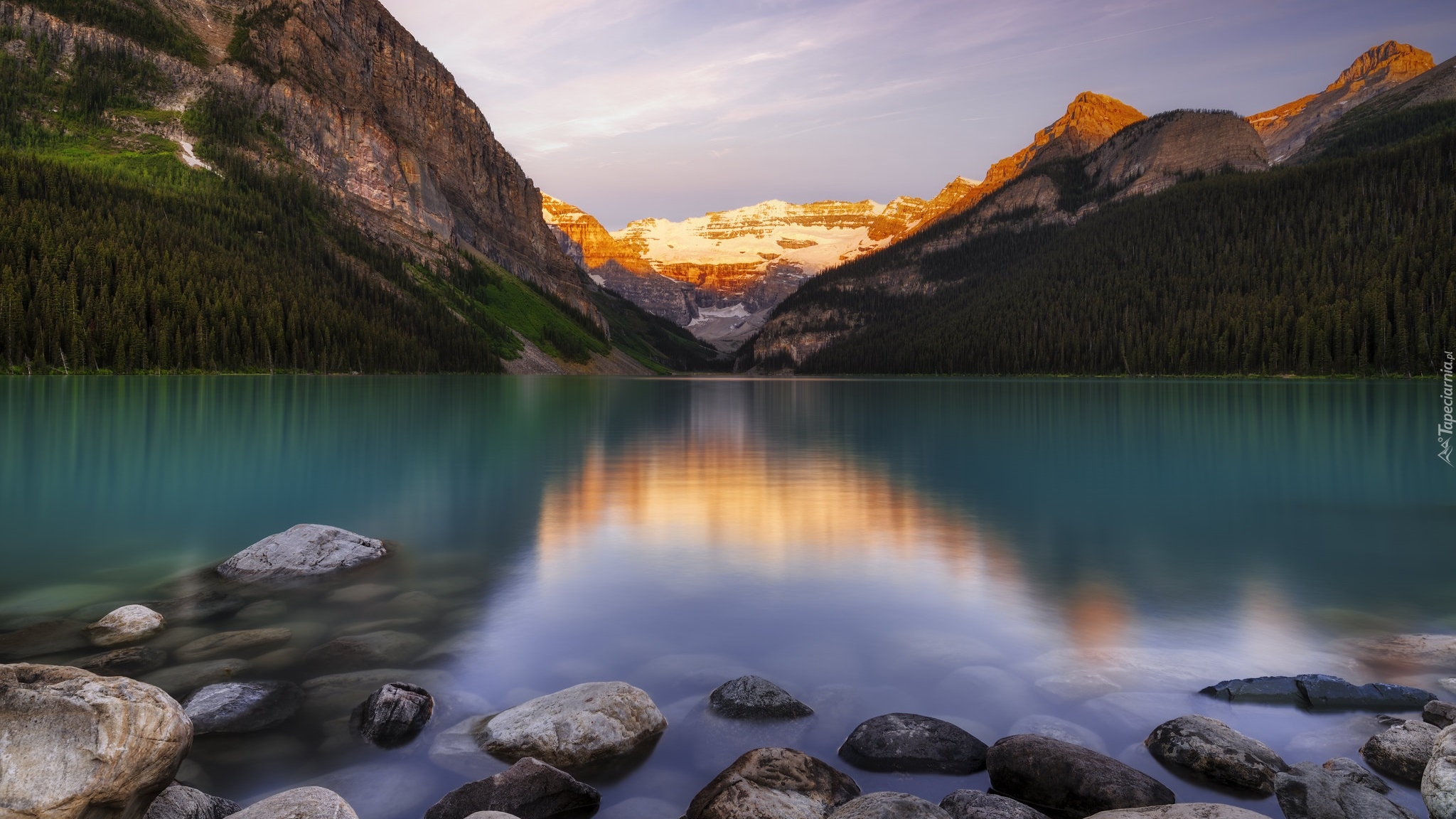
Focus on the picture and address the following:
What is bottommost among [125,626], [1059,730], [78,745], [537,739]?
[1059,730]

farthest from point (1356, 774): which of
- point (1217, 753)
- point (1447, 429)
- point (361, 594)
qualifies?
point (1447, 429)

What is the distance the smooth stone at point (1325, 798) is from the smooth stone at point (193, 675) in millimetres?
12451

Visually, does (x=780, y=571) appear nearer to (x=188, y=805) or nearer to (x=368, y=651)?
(x=368, y=651)

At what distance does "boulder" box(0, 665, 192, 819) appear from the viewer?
5.74 m

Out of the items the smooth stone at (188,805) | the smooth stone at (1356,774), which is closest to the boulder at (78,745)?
the smooth stone at (188,805)

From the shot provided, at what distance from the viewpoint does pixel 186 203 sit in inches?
5989

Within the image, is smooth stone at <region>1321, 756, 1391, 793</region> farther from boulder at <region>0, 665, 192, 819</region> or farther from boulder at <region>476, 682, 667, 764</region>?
boulder at <region>0, 665, 192, 819</region>

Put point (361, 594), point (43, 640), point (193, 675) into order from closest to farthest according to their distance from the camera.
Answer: point (193, 675), point (43, 640), point (361, 594)

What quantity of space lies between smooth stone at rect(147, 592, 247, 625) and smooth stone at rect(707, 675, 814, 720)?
9.02m

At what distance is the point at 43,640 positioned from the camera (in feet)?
36.0

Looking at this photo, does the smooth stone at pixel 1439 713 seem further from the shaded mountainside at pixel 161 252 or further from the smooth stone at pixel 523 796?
the shaded mountainside at pixel 161 252

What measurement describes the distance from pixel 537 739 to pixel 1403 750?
935 cm

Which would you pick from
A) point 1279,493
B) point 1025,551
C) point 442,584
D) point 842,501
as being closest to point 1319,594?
point 1025,551

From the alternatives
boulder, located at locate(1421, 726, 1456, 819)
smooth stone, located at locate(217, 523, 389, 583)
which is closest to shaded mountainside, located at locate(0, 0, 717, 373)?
smooth stone, located at locate(217, 523, 389, 583)
